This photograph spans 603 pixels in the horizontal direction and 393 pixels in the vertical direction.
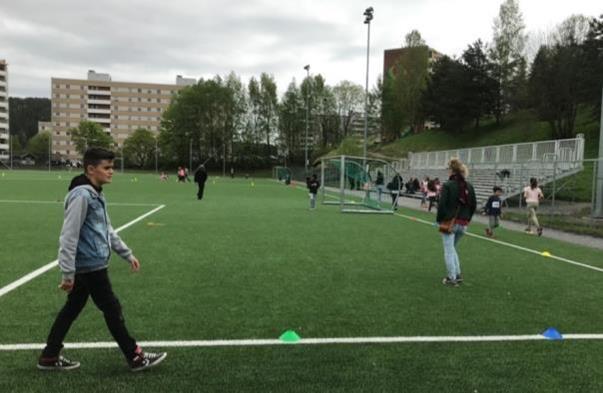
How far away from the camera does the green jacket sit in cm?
707

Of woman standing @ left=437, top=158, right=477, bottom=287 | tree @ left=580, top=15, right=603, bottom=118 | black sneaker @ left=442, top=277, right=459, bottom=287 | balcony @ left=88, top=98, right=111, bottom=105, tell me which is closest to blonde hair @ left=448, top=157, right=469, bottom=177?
woman standing @ left=437, top=158, right=477, bottom=287

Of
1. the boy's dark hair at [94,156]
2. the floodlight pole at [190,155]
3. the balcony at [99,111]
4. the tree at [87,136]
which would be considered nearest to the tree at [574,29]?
the boy's dark hair at [94,156]

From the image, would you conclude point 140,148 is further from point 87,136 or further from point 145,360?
point 145,360

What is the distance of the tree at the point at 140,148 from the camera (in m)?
99.4

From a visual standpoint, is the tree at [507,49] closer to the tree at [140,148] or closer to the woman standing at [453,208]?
the woman standing at [453,208]

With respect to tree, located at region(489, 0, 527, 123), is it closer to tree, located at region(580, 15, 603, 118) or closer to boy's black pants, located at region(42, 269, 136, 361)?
tree, located at region(580, 15, 603, 118)

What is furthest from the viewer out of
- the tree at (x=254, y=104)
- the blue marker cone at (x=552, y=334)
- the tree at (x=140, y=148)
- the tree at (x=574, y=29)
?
the tree at (x=140, y=148)

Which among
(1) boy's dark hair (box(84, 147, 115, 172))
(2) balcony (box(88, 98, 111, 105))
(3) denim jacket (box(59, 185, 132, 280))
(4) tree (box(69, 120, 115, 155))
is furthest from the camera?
(2) balcony (box(88, 98, 111, 105))

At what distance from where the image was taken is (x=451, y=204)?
23.2 ft

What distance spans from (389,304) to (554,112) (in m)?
44.1

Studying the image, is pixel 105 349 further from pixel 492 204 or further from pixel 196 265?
pixel 492 204

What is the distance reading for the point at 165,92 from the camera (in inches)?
5246

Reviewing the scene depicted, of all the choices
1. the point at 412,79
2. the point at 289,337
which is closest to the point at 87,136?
the point at 412,79

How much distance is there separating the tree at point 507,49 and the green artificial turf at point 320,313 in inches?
1966
